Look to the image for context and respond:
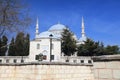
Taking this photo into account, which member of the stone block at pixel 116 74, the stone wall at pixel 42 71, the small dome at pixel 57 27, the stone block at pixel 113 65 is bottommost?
the stone wall at pixel 42 71

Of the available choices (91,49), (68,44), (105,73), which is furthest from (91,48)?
(105,73)

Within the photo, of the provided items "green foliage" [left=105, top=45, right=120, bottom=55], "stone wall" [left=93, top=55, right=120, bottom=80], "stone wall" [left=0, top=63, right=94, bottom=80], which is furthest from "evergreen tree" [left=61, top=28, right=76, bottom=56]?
"stone wall" [left=93, top=55, right=120, bottom=80]

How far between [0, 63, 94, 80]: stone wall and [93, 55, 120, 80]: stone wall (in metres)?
4.05

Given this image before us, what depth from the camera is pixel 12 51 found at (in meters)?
51.1

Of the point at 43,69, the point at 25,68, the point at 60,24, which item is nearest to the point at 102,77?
the point at 43,69

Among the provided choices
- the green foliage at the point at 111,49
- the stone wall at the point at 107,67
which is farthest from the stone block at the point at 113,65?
the green foliage at the point at 111,49

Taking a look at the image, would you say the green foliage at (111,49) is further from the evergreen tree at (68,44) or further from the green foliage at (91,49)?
the evergreen tree at (68,44)

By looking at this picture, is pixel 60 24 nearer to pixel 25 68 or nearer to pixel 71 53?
pixel 71 53

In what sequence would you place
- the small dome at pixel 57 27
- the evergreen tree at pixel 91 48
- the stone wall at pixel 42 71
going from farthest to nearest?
the small dome at pixel 57 27 < the evergreen tree at pixel 91 48 < the stone wall at pixel 42 71

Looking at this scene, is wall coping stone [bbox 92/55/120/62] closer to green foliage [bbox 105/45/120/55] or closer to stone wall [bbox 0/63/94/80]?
stone wall [bbox 0/63/94/80]

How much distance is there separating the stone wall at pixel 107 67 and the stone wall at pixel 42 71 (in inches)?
159

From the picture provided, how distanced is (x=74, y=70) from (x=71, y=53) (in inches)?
1637

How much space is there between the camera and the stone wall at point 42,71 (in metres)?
7.63

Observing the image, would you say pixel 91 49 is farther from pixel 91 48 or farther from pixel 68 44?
pixel 68 44
